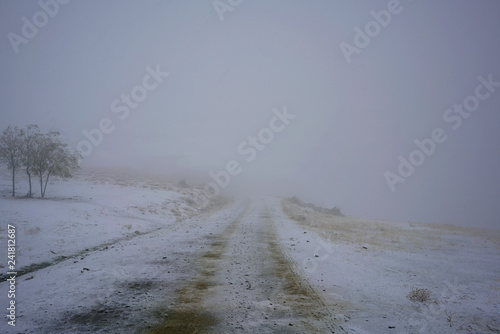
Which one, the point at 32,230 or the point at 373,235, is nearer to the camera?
the point at 32,230

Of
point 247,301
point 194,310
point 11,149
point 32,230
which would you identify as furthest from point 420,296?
point 11,149

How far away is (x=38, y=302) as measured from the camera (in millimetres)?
6363

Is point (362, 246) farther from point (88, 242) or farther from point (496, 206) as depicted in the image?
point (496, 206)

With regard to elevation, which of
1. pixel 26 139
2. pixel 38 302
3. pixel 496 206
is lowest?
pixel 496 206

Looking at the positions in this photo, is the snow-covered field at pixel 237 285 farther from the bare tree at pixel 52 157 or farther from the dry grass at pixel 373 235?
the bare tree at pixel 52 157

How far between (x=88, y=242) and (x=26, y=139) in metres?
23.5

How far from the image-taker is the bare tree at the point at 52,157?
28891mm

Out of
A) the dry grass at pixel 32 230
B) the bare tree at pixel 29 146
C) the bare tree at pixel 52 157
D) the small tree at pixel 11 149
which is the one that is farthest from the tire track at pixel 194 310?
the small tree at pixel 11 149

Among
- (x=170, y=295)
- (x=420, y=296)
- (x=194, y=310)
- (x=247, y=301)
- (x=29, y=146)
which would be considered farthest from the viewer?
(x=29, y=146)

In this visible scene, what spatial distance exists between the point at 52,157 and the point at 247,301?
33541 mm

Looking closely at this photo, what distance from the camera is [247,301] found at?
6688 millimetres

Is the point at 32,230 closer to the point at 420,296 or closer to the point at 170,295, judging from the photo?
the point at 170,295

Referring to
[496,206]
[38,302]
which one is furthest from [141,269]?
[496,206]

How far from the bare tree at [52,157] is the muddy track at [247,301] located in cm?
2860
